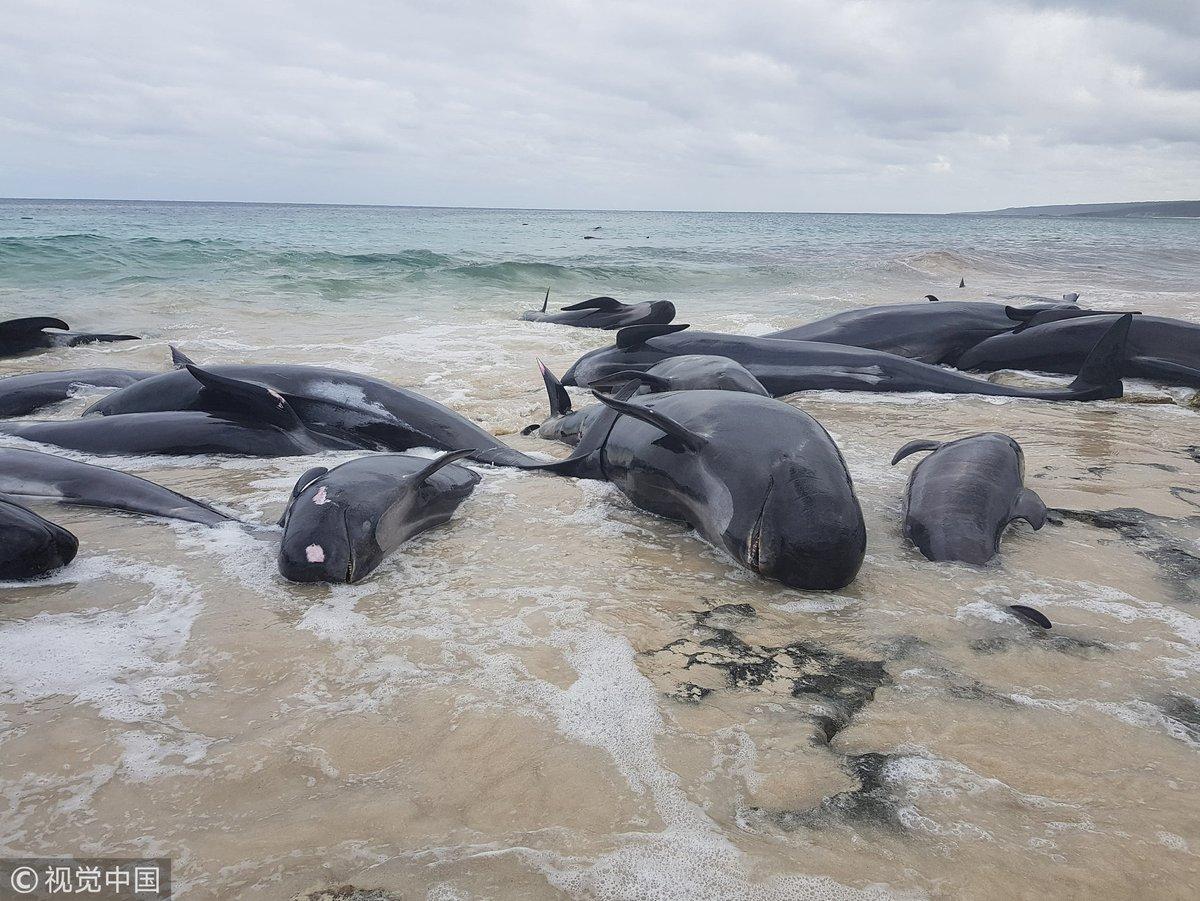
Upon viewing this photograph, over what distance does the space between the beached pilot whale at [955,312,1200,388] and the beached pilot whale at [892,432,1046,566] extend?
4.81 meters

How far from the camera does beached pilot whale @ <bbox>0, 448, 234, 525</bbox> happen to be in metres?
4.56

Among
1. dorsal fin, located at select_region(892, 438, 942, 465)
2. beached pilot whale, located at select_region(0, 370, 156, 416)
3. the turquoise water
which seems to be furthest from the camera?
the turquoise water

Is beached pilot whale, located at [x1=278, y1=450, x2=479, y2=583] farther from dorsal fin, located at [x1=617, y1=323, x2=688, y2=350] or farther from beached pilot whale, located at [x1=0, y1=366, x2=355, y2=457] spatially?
dorsal fin, located at [x1=617, y1=323, x2=688, y2=350]

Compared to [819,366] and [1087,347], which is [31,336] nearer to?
[819,366]

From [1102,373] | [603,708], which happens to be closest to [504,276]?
[1102,373]

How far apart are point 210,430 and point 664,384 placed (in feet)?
10.4

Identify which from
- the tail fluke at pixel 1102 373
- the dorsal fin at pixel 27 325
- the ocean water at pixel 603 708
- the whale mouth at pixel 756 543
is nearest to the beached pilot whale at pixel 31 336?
the dorsal fin at pixel 27 325

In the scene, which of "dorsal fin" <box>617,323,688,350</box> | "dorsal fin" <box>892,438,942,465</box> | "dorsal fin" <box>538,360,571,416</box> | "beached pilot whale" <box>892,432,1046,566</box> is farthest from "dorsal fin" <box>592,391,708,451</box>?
"dorsal fin" <box>617,323,688,350</box>

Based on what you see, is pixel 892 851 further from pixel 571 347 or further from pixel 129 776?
pixel 571 347

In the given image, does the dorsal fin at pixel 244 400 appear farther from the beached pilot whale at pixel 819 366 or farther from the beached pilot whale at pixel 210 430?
the beached pilot whale at pixel 819 366

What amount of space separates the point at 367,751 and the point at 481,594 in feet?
3.80

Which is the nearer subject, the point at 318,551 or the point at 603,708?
the point at 603,708

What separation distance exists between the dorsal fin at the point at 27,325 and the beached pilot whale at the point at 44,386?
3.08m

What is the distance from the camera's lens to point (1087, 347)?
Result: 915cm
